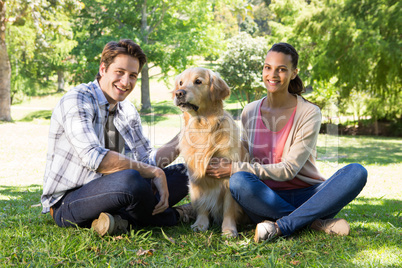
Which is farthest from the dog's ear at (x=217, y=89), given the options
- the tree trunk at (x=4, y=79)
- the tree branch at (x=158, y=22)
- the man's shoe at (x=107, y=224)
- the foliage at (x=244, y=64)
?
the tree branch at (x=158, y=22)

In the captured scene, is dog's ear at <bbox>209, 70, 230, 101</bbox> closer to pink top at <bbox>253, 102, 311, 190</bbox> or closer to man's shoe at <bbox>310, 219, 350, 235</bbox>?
pink top at <bbox>253, 102, 311, 190</bbox>

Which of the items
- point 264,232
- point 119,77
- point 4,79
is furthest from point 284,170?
point 4,79

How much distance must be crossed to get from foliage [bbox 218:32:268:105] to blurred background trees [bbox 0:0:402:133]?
54 millimetres

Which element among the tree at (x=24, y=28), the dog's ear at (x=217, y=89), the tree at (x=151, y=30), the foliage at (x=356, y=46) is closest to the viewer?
the dog's ear at (x=217, y=89)

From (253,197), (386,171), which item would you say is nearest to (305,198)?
(253,197)

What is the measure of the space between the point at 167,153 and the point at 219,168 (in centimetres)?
58

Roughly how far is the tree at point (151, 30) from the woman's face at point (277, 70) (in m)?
17.0

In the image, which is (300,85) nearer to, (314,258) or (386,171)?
(314,258)

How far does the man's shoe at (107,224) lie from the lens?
2.46m

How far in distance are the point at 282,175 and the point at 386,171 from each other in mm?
4802

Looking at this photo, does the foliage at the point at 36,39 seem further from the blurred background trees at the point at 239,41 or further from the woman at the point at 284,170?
the woman at the point at 284,170

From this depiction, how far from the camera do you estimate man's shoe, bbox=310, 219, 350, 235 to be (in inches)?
104

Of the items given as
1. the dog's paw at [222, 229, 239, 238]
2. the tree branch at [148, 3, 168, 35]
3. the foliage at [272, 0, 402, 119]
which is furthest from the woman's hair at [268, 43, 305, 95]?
the tree branch at [148, 3, 168, 35]

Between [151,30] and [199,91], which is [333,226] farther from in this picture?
[151,30]
